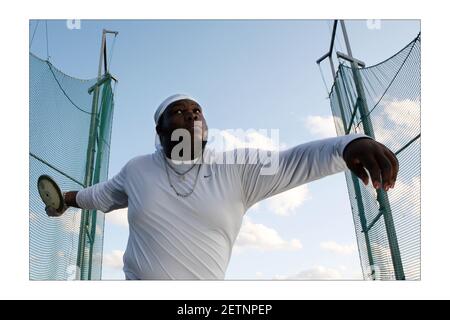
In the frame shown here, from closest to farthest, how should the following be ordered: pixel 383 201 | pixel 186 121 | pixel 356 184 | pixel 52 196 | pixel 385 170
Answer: pixel 385 170
pixel 186 121
pixel 52 196
pixel 383 201
pixel 356 184

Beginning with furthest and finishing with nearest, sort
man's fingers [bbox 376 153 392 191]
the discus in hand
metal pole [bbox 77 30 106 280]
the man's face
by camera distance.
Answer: metal pole [bbox 77 30 106 280]
the discus in hand
the man's face
man's fingers [bbox 376 153 392 191]

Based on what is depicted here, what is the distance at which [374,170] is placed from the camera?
89 cm

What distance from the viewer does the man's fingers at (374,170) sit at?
88cm

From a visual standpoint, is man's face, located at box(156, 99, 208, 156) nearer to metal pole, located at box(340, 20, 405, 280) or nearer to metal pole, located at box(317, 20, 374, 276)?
metal pole, located at box(340, 20, 405, 280)

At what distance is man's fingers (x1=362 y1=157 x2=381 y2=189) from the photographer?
0.88m

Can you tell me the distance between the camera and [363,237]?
2.57 meters

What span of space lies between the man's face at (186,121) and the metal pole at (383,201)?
34.5 inches

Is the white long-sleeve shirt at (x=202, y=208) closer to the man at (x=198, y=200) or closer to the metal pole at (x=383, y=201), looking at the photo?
the man at (x=198, y=200)

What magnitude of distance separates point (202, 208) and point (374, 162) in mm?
417

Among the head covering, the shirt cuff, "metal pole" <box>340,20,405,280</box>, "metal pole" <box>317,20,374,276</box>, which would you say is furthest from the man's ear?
"metal pole" <box>317,20,374,276</box>

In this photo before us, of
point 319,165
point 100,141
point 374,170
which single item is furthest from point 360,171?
point 100,141

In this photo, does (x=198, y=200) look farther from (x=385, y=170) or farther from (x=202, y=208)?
(x=385, y=170)

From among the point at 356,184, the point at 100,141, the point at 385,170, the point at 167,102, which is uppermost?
the point at 100,141
